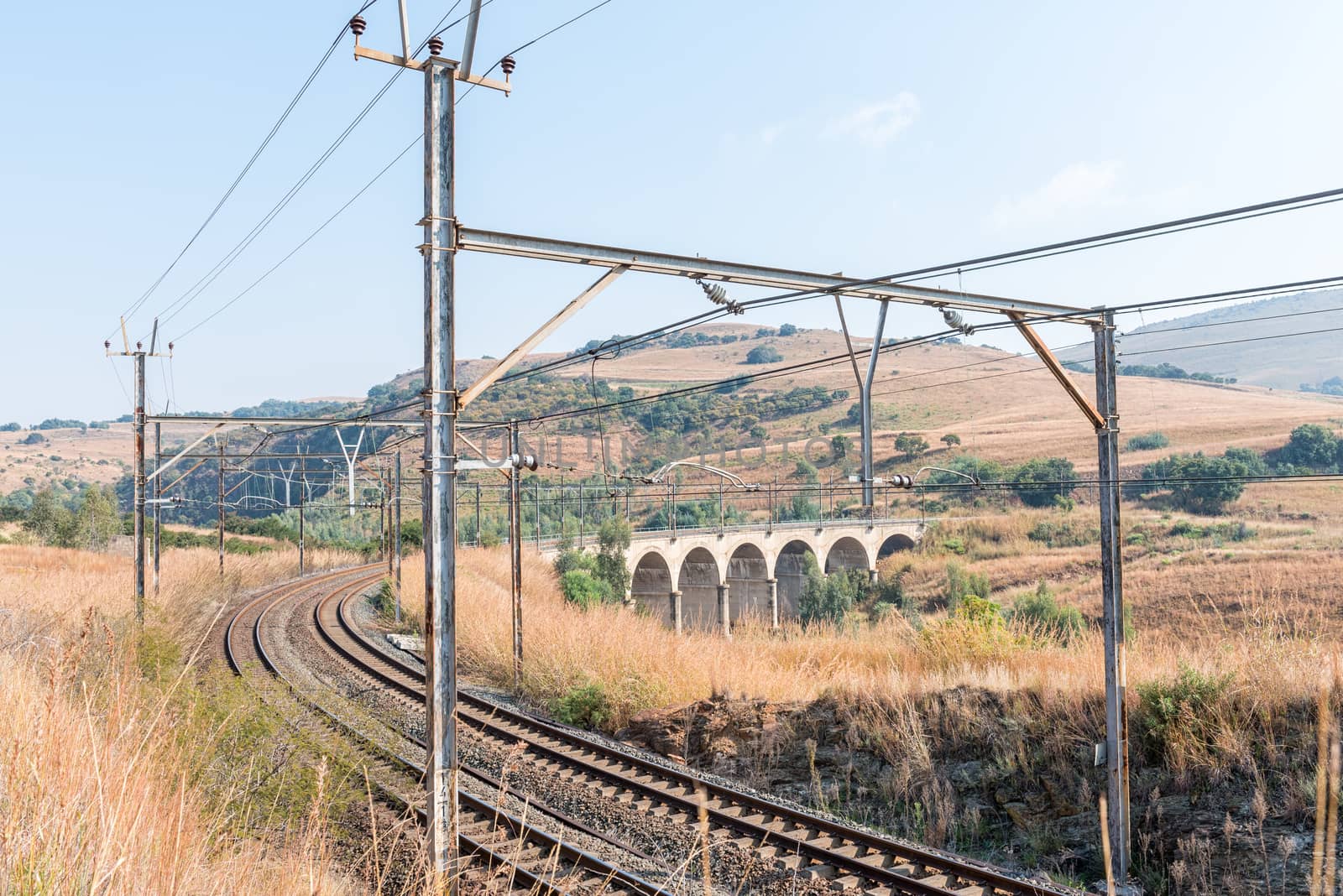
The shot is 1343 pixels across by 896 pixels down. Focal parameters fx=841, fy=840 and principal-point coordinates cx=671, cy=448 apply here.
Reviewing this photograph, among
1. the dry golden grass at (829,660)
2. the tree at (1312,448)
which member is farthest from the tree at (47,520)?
the tree at (1312,448)

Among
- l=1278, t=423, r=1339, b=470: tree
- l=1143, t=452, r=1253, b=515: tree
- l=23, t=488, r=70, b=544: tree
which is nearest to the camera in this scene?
l=23, t=488, r=70, b=544: tree

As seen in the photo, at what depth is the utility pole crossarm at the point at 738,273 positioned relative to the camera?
19.6 ft

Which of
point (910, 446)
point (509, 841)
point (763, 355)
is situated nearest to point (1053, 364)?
point (509, 841)

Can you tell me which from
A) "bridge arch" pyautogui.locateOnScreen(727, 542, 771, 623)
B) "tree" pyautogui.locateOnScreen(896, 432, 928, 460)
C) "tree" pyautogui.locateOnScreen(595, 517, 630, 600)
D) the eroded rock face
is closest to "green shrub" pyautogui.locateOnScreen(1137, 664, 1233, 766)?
the eroded rock face

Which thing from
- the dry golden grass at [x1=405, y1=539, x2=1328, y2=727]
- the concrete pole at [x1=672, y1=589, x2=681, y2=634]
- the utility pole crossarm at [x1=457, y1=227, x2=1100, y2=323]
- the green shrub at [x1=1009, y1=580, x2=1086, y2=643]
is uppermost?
the utility pole crossarm at [x1=457, y1=227, x2=1100, y2=323]

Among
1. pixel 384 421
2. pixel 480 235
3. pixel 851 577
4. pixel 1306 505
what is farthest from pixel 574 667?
pixel 1306 505

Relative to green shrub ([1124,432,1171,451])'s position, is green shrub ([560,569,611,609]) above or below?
below

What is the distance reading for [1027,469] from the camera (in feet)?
219

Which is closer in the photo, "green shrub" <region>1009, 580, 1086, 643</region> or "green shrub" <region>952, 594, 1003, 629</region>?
"green shrub" <region>952, 594, 1003, 629</region>

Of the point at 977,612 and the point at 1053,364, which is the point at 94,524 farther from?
the point at 1053,364

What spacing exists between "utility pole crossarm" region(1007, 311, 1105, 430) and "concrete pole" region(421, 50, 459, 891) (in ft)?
15.9

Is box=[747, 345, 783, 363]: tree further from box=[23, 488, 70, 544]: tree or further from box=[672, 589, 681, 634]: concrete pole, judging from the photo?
box=[23, 488, 70, 544]: tree

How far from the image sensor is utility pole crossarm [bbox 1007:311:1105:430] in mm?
7188

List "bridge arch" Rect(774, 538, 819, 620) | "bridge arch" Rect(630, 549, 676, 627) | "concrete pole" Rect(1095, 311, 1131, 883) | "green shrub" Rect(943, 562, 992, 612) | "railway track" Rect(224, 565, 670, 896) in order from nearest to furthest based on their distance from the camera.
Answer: "railway track" Rect(224, 565, 670, 896)
"concrete pole" Rect(1095, 311, 1131, 883)
"green shrub" Rect(943, 562, 992, 612)
"bridge arch" Rect(630, 549, 676, 627)
"bridge arch" Rect(774, 538, 819, 620)
